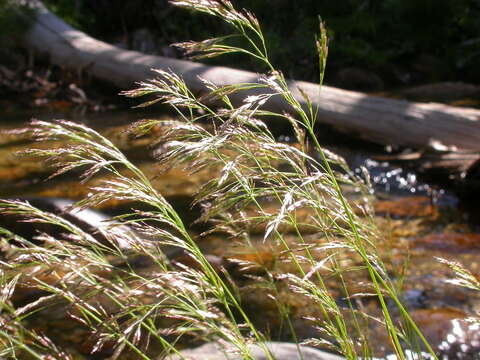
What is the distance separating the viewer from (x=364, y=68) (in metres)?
8.93

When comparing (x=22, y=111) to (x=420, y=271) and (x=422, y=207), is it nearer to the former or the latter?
(x=422, y=207)

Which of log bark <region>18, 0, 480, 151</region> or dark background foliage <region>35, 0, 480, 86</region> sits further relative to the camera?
dark background foliage <region>35, 0, 480, 86</region>

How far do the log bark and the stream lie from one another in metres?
0.30

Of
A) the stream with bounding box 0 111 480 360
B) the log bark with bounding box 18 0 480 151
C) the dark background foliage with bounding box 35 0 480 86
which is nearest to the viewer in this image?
the stream with bounding box 0 111 480 360

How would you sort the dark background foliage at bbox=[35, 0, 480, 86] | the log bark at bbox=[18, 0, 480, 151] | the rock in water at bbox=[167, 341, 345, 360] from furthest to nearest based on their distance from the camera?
the dark background foliage at bbox=[35, 0, 480, 86] < the log bark at bbox=[18, 0, 480, 151] < the rock in water at bbox=[167, 341, 345, 360]

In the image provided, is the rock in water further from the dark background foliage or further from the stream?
the dark background foliage

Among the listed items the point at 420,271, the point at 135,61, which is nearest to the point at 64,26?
the point at 135,61

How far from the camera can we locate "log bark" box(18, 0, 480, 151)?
4641 millimetres

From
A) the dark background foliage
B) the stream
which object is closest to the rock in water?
the stream

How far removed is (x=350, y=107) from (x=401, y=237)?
1.96m

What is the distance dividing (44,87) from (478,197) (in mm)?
5797

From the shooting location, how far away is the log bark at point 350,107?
15.2 feet

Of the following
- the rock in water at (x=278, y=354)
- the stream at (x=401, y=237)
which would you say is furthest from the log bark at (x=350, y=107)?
the rock in water at (x=278, y=354)

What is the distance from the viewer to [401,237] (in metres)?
3.60
